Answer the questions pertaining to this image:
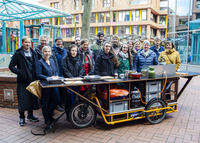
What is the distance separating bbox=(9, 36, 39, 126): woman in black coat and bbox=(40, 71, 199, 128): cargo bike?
0.55m

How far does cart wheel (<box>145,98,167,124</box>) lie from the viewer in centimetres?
434

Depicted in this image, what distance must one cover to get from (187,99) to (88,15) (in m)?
4.86

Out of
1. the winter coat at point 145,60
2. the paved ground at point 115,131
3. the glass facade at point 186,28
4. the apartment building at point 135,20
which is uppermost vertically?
the apartment building at point 135,20

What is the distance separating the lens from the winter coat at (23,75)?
4137mm

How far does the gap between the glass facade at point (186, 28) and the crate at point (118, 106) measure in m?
11.1

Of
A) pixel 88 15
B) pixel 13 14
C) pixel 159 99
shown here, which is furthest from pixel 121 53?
pixel 13 14

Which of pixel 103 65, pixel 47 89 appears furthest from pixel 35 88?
pixel 103 65

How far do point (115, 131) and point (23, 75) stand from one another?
2.38 meters

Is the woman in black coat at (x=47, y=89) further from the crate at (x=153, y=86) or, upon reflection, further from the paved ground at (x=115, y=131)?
the crate at (x=153, y=86)

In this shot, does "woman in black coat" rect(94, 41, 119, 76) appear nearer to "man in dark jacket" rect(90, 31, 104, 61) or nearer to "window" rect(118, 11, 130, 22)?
"man in dark jacket" rect(90, 31, 104, 61)

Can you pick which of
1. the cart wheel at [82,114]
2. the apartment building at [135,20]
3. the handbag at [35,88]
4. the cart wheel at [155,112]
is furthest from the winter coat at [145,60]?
the apartment building at [135,20]

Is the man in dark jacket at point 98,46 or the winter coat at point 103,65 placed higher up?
the man in dark jacket at point 98,46

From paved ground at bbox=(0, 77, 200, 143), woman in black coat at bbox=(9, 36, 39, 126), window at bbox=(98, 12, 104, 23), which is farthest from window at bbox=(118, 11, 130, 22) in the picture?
woman in black coat at bbox=(9, 36, 39, 126)

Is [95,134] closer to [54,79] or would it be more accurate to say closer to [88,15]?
[54,79]
